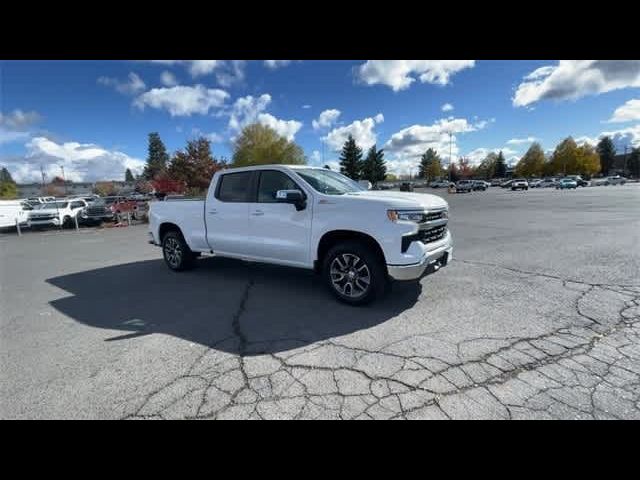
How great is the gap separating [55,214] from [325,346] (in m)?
20.7

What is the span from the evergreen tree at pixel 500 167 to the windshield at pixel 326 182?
336 feet

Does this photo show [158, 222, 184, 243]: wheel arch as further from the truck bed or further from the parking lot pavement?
the parking lot pavement

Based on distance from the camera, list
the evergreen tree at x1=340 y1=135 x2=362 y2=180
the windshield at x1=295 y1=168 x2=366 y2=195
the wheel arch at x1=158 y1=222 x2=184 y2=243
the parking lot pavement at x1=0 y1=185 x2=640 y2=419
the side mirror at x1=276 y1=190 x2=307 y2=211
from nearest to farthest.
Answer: the parking lot pavement at x1=0 y1=185 x2=640 y2=419 → the side mirror at x1=276 y1=190 x2=307 y2=211 → the windshield at x1=295 y1=168 x2=366 y2=195 → the wheel arch at x1=158 y1=222 x2=184 y2=243 → the evergreen tree at x1=340 y1=135 x2=362 y2=180

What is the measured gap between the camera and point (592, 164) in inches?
2655

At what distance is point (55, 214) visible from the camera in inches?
679

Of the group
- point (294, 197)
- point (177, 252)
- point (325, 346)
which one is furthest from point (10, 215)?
point (325, 346)

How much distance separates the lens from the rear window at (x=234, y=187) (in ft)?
17.2

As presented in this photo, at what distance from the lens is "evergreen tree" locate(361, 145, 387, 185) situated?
236 feet

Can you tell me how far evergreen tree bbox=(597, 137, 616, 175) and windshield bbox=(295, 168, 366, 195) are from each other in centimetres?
10526

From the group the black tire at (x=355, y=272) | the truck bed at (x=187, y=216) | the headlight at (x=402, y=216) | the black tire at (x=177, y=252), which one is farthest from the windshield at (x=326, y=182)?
the black tire at (x=177, y=252)

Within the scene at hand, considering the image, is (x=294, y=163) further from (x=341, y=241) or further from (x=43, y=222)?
(x=341, y=241)

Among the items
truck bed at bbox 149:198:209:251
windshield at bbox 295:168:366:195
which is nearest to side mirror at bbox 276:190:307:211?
windshield at bbox 295:168:366:195

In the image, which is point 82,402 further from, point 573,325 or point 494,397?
point 573,325
